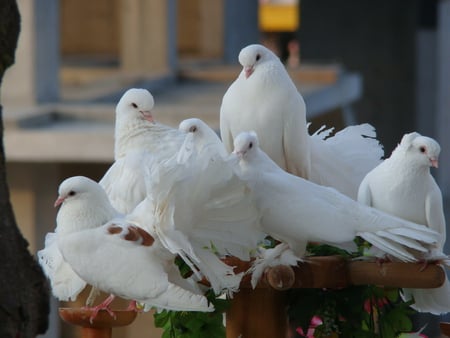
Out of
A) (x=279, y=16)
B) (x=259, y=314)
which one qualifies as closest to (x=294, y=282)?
(x=259, y=314)

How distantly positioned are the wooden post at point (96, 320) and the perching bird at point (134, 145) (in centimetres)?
36

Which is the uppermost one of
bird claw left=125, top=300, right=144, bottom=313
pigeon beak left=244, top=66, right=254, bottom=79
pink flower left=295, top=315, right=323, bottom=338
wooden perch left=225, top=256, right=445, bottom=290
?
pigeon beak left=244, top=66, right=254, bottom=79

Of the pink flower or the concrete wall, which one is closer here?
the pink flower

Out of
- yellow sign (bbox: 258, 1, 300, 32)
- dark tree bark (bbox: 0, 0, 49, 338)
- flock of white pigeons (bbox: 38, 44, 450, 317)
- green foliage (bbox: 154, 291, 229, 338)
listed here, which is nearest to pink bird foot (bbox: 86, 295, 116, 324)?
flock of white pigeons (bbox: 38, 44, 450, 317)

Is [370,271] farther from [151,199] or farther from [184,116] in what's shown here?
[184,116]

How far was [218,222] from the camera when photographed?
2.84m

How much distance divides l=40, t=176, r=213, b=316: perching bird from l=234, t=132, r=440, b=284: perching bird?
267mm

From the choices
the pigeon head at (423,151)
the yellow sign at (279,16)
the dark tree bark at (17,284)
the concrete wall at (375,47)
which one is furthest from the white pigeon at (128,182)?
the yellow sign at (279,16)

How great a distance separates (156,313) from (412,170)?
797 millimetres

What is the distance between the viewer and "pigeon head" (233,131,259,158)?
9.64 ft

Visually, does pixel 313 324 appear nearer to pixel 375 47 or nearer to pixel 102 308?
pixel 102 308

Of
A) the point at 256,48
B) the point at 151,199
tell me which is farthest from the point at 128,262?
the point at 256,48

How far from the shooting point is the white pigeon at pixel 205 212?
9.05 feet

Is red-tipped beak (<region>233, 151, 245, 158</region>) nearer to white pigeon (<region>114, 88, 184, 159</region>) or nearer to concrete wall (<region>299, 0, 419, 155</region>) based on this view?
white pigeon (<region>114, 88, 184, 159</region>)
